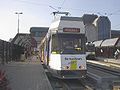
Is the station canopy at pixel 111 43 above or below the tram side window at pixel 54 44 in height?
above

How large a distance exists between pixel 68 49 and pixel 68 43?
328 millimetres

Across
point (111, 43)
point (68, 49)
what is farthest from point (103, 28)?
point (68, 49)

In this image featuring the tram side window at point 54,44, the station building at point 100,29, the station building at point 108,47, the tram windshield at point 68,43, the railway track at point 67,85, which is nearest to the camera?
the railway track at point 67,85

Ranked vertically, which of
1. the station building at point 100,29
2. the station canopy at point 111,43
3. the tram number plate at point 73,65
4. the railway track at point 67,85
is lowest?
the railway track at point 67,85

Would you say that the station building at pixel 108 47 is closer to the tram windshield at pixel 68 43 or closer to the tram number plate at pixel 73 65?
the tram windshield at pixel 68 43

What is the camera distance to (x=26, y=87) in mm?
13922

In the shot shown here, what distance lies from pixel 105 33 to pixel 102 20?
4157 millimetres

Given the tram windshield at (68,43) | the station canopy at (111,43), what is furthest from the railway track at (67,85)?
the station canopy at (111,43)

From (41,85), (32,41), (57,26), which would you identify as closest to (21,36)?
(32,41)

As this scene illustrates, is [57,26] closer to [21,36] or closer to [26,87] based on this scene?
[26,87]

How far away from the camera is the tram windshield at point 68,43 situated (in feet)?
59.0

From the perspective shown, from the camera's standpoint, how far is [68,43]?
18.0m

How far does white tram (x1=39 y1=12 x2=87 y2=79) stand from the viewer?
1772cm

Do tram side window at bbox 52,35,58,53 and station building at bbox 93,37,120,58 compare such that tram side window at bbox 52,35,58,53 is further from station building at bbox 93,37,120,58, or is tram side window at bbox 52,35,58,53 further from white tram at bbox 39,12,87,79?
station building at bbox 93,37,120,58
